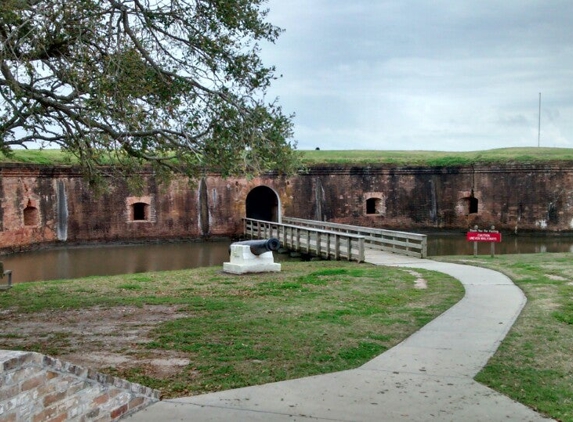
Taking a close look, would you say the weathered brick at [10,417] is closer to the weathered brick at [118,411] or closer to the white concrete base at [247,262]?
the weathered brick at [118,411]

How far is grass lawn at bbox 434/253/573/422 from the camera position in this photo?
214 inches

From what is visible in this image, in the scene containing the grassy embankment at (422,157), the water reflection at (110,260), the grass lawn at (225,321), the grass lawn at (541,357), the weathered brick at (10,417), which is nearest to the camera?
the weathered brick at (10,417)

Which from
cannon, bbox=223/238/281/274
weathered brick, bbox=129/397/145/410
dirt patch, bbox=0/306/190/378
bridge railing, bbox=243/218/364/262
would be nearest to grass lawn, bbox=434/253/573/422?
weathered brick, bbox=129/397/145/410

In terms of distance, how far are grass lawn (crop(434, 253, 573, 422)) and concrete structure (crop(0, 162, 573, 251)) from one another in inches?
668

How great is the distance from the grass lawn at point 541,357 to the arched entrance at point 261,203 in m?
19.9

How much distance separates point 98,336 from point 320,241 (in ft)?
37.1

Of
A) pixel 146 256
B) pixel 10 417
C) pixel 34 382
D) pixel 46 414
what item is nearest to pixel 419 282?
pixel 46 414

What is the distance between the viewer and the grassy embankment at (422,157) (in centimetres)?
2903

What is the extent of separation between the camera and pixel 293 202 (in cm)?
2903

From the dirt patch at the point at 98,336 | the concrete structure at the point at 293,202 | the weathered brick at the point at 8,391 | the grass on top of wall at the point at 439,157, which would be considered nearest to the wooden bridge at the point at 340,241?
the concrete structure at the point at 293,202

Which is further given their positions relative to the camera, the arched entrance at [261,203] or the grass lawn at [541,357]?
the arched entrance at [261,203]

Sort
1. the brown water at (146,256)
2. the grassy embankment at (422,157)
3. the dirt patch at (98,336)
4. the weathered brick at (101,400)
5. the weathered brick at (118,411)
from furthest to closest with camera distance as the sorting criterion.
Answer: the grassy embankment at (422,157) < the brown water at (146,256) < the dirt patch at (98,336) < the weathered brick at (118,411) < the weathered brick at (101,400)

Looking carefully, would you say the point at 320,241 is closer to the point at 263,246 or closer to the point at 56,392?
the point at 263,246

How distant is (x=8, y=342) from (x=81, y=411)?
3.60 metres
